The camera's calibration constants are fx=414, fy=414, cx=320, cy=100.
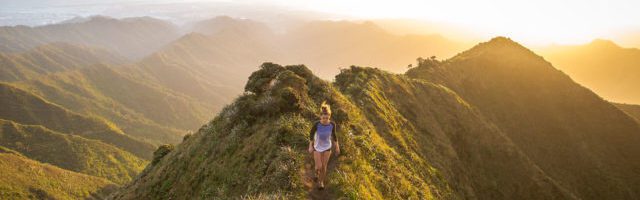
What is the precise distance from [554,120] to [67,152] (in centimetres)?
13121

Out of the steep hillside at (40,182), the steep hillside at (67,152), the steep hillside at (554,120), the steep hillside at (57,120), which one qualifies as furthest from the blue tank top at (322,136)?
the steep hillside at (57,120)

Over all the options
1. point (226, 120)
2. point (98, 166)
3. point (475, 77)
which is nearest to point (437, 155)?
point (226, 120)

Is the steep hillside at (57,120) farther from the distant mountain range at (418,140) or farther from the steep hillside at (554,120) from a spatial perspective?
the steep hillside at (554,120)

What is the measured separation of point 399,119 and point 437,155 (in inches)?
156

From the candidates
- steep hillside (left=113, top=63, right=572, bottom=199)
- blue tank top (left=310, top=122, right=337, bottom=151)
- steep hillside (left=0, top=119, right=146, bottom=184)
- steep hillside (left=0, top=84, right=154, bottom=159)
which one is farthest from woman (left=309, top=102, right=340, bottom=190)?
steep hillside (left=0, top=84, right=154, bottom=159)

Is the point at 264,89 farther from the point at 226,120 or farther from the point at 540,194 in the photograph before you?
the point at 540,194

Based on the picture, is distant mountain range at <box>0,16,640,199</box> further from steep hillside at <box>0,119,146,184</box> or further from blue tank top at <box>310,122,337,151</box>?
steep hillside at <box>0,119,146,184</box>

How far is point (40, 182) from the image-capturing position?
94.9m

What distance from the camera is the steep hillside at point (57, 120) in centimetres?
16138

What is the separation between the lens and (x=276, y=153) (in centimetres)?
1647

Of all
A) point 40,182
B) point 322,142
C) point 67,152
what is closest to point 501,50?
point 322,142

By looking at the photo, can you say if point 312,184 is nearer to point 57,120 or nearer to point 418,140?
point 418,140

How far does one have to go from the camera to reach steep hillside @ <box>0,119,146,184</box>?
123938mm

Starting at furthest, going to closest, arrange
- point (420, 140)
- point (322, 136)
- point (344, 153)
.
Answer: point (420, 140) → point (344, 153) → point (322, 136)
